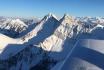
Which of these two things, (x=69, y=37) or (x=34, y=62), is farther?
(x=69, y=37)

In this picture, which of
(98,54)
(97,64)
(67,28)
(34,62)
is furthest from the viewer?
(67,28)

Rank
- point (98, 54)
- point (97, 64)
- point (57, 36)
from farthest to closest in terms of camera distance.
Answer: point (57, 36) → point (98, 54) → point (97, 64)

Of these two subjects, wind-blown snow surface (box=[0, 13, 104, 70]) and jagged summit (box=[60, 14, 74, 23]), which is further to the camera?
jagged summit (box=[60, 14, 74, 23])

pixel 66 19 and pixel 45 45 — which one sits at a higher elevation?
pixel 66 19

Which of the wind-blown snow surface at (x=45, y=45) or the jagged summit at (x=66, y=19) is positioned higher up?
the jagged summit at (x=66, y=19)

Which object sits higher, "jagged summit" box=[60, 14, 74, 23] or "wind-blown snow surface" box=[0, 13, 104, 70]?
"jagged summit" box=[60, 14, 74, 23]

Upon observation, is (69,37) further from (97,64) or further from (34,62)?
(97,64)

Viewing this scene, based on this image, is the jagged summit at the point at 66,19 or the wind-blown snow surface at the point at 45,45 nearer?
the wind-blown snow surface at the point at 45,45

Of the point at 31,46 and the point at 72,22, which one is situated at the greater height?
the point at 72,22

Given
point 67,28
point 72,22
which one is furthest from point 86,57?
point 72,22

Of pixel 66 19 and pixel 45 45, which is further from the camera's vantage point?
pixel 66 19
